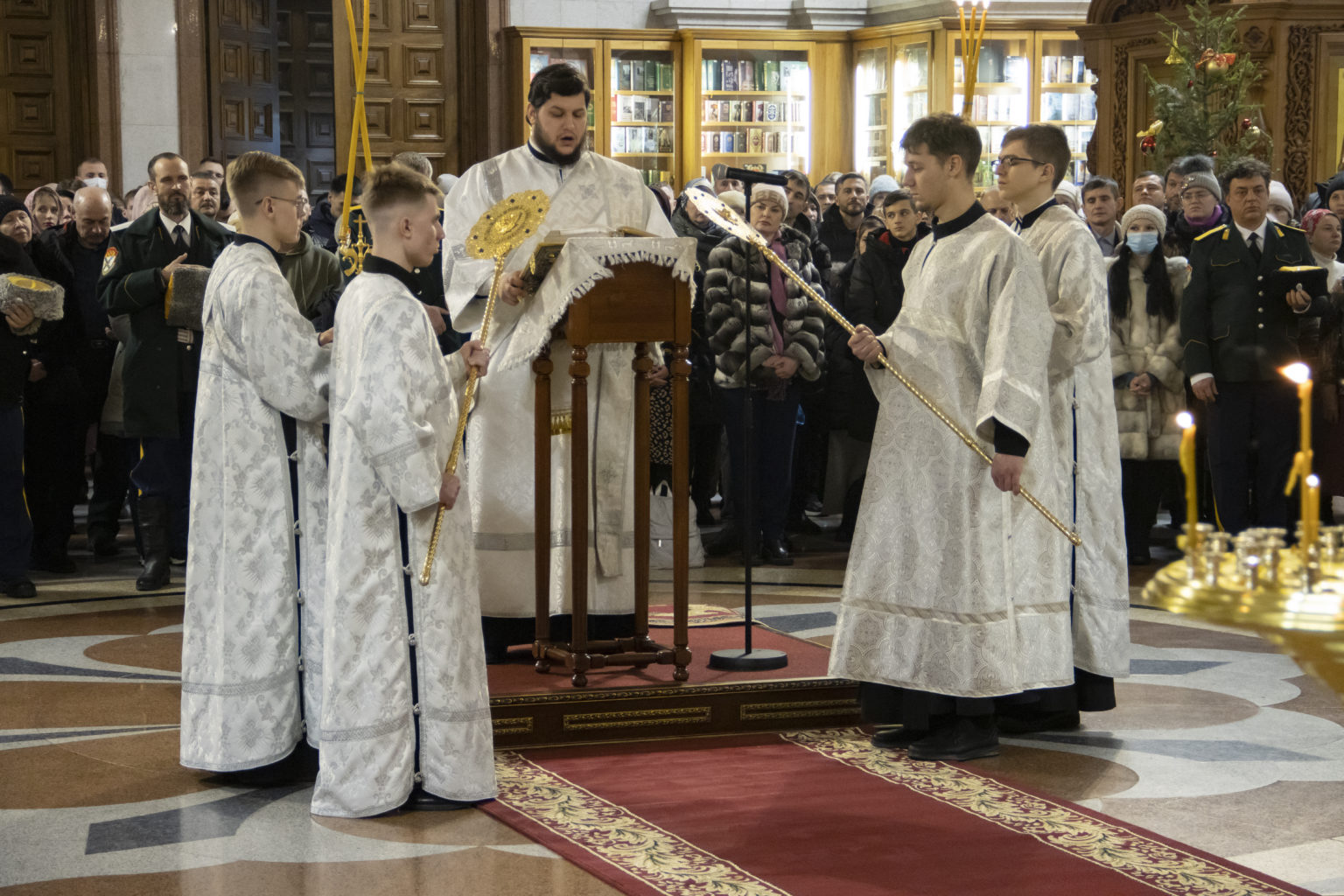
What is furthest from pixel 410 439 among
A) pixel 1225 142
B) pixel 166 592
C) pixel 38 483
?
pixel 1225 142

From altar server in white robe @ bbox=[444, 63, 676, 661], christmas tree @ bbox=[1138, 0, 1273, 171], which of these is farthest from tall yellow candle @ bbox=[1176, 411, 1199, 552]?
christmas tree @ bbox=[1138, 0, 1273, 171]

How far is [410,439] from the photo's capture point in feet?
12.7

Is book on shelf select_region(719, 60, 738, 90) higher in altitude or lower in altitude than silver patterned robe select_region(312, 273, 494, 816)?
higher

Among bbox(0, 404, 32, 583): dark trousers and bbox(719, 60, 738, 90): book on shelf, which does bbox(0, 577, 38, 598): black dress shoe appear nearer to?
bbox(0, 404, 32, 583): dark trousers

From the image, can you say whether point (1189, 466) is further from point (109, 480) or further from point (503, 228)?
point (109, 480)

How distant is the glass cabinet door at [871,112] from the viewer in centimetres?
1500

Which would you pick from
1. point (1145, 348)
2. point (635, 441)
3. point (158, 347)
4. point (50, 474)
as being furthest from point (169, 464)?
point (1145, 348)

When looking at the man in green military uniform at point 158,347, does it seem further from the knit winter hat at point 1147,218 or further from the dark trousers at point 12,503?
the knit winter hat at point 1147,218

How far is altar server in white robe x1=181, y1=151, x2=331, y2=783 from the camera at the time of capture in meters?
4.22

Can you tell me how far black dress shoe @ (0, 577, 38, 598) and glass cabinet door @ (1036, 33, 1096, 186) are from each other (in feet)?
34.2

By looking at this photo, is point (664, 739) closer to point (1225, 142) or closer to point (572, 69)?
point (572, 69)

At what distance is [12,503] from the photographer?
274 inches

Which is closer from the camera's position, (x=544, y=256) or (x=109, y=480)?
(x=544, y=256)

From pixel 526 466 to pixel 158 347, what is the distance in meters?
2.56
